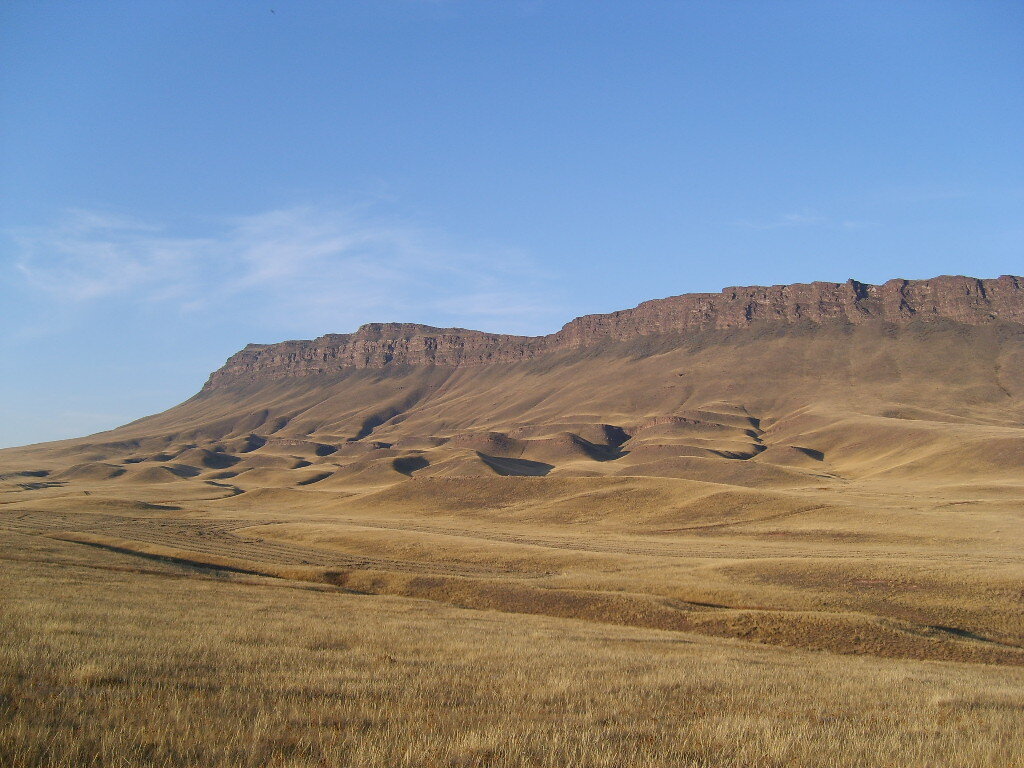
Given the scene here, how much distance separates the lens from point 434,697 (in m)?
12.4

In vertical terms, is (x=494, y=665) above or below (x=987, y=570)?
above

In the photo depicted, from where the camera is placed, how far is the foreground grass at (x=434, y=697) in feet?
28.2

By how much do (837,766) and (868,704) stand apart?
6.52 metres

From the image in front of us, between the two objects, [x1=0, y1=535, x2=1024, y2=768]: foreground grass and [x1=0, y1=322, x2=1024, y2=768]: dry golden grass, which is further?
[x1=0, y1=322, x2=1024, y2=768]: dry golden grass

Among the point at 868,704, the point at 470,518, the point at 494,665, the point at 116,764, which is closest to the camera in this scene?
the point at 116,764

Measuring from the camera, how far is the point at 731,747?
32.0 ft

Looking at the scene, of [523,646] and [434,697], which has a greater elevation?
[434,697]

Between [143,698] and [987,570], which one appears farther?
[987,570]

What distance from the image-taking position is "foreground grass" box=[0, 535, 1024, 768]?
28.2 feet

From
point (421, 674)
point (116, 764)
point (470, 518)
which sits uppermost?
point (116, 764)

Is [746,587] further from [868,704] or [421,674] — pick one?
[421,674]

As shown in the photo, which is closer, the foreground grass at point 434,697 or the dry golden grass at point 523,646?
the foreground grass at point 434,697

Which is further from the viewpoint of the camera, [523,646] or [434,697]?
[523,646]

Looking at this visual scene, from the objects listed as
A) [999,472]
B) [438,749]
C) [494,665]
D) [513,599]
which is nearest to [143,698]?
[438,749]
